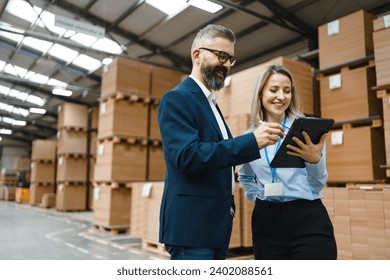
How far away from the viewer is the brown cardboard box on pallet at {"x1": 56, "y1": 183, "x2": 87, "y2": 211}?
1024 centimetres

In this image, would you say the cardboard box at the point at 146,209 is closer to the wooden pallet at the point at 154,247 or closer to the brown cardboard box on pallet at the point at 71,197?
the wooden pallet at the point at 154,247

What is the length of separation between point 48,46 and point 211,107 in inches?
172

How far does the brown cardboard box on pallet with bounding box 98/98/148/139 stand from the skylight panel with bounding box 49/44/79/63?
111 cm

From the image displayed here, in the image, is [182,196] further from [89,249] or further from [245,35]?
[245,35]

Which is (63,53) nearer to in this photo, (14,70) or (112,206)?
(14,70)

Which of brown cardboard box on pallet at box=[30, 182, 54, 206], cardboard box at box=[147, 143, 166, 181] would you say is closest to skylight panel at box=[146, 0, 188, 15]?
cardboard box at box=[147, 143, 166, 181]

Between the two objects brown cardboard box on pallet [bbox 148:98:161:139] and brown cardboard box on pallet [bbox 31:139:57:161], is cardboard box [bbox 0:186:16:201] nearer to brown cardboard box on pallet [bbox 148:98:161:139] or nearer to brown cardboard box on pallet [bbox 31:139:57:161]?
brown cardboard box on pallet [bbox 31:139:57:161]

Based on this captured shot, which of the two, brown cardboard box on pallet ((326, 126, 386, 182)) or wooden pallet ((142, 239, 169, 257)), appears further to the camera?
wooden pallet ((142, 239, 169, 257))

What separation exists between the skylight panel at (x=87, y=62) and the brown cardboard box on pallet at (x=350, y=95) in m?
4.83

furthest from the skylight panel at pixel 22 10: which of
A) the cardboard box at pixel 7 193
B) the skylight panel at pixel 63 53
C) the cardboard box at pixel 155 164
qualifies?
the cardboard box at pixel 7 193

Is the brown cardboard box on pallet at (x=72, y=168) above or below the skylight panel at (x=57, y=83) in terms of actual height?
below

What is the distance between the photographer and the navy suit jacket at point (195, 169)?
1.12 meters
